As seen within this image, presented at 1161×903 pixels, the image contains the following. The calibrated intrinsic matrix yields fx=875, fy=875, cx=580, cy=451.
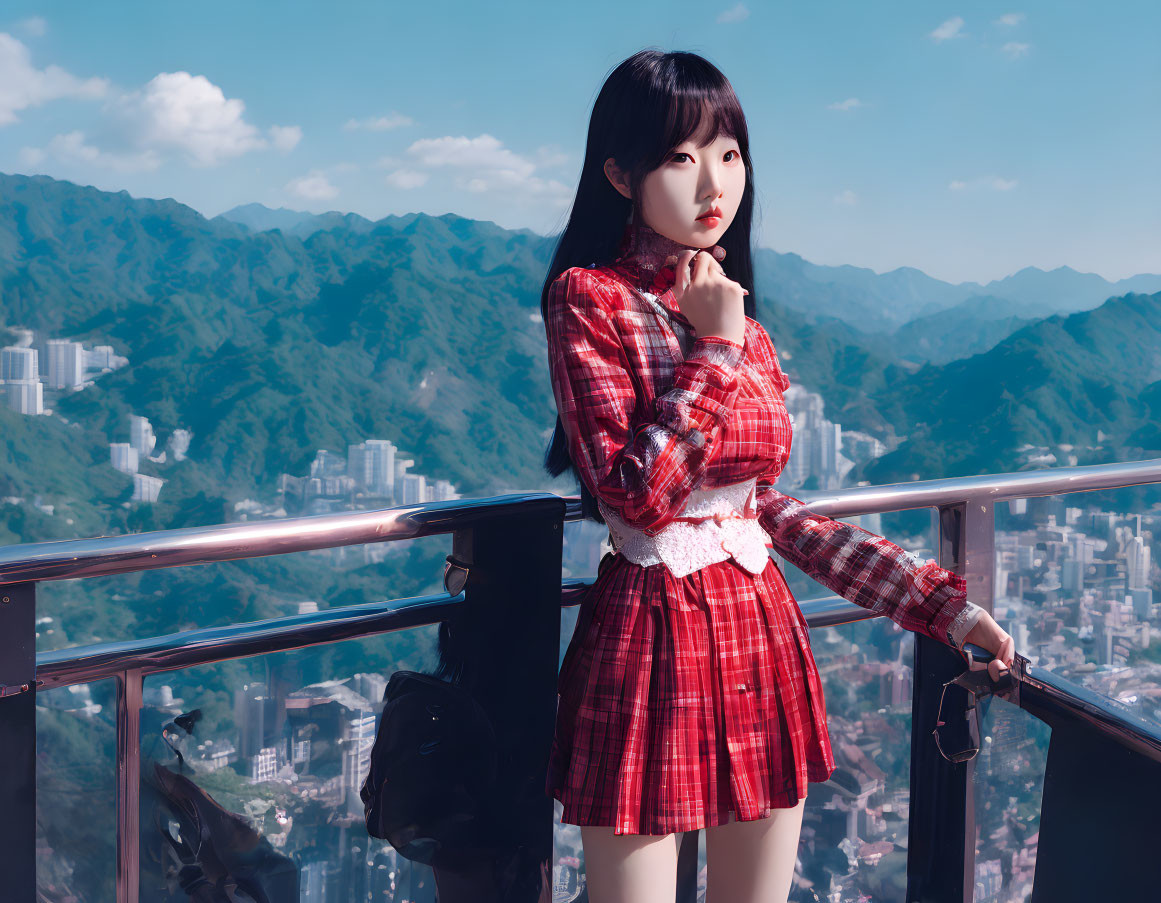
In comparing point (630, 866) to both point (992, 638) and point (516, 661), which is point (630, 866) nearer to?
point (516, 661)

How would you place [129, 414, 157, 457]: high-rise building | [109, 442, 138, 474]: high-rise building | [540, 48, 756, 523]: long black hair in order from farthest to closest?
[129, 414, 157, 457]: high-rise building
[109, 442, 138, 474]: high-rise building
[540, 48, 756, 523]: long black hair

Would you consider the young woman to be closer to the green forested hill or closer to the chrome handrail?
the chrome handrail

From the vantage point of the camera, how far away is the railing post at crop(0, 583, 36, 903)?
33.9 inches

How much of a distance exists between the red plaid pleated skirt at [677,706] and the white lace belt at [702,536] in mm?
15

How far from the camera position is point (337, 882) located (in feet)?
3.91

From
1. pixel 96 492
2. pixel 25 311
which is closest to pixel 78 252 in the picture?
pixel 25 311

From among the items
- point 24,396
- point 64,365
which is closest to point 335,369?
point 64,365

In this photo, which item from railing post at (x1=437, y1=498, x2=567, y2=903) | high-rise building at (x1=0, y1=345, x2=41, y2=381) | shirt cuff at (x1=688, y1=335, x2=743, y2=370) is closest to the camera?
shirt cuff at (x1=688, y1=335, x2=743, y2=370)

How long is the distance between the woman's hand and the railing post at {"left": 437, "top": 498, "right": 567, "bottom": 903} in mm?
549

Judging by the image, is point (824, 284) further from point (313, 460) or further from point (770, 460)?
point (770, 460)

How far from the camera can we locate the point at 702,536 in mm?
1036

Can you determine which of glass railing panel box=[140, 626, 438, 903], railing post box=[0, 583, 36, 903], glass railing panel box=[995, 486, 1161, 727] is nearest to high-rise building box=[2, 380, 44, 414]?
glass railing panel box=[995, 486, 1161, 727]

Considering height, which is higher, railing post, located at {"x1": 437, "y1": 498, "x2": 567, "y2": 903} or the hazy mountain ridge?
the hazy mountain ridge

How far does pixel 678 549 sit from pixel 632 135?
0.51 metres
